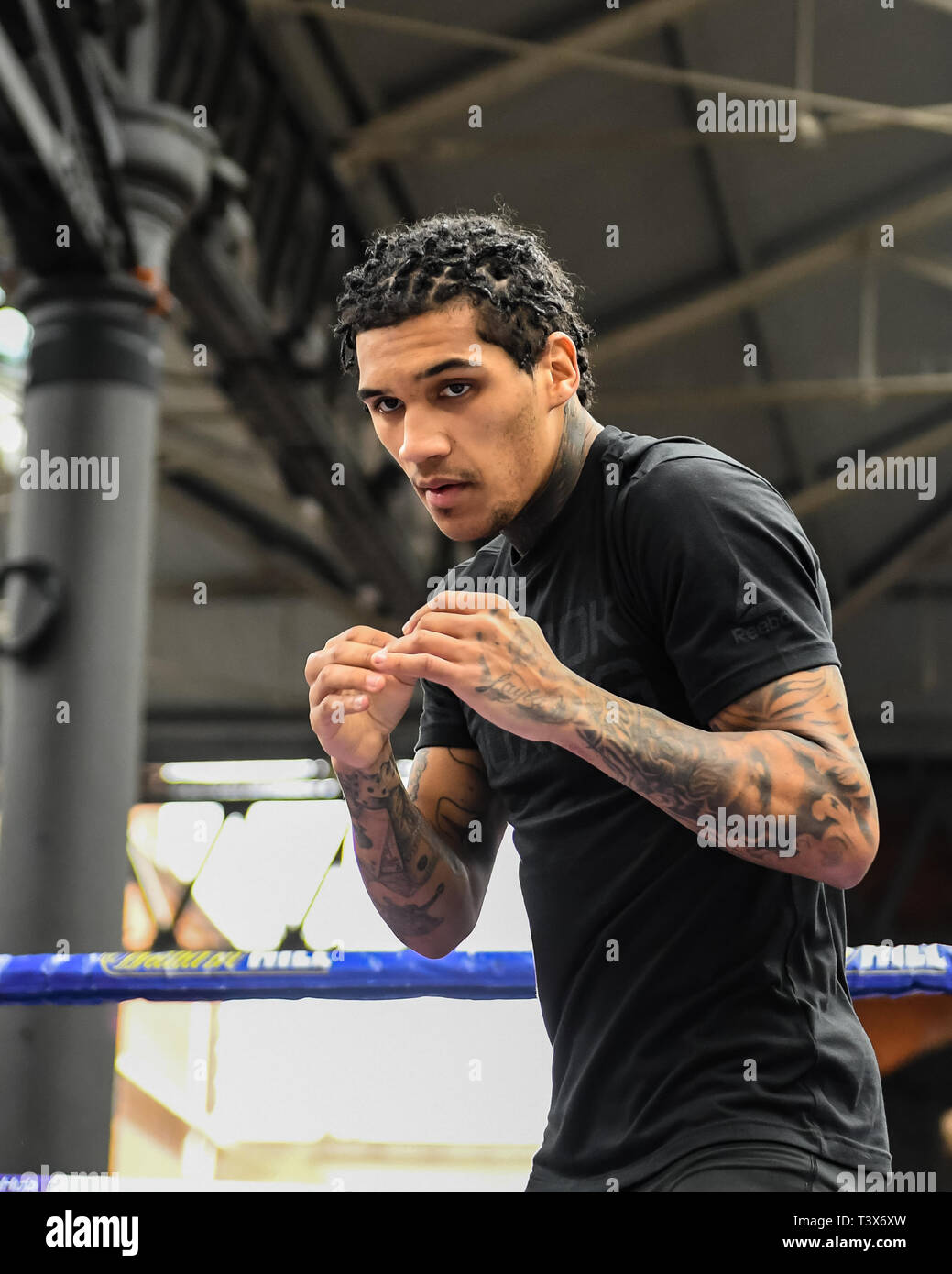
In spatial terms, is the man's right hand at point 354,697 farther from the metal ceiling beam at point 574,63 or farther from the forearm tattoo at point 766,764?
the metal ceiling beam at point 574,63

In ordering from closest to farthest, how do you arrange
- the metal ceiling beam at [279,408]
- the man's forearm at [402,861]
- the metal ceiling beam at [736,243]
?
the man's forearm at [402,861], the metal ceiling beam at [279,408], the metal ceiling beam at [736,243]

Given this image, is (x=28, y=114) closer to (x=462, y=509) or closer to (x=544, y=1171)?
(x=462, y=509)

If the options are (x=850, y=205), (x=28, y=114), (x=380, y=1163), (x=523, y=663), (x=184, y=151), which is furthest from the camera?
(x=380, y=1163)

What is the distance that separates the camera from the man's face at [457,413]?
56.1 inches

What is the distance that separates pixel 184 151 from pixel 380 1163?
31.0ft

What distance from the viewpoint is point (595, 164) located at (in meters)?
7.47

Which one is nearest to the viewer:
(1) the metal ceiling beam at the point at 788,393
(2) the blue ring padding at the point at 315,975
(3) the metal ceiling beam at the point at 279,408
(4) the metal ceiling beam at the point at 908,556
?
(2) the blue ring padding at the point at 315,975

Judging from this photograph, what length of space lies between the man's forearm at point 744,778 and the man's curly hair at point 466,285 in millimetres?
430

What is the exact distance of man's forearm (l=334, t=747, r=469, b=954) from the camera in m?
1.56

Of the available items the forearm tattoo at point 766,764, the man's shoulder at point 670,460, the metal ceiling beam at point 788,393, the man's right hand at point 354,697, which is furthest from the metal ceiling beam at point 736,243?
the forearm tattoo at point 766,764

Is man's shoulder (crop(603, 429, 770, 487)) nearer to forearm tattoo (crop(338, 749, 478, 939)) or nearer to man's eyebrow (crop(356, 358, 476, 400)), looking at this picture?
man's eyebrow (crop(356, 358, 476, 400))

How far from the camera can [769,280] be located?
8102 mm
